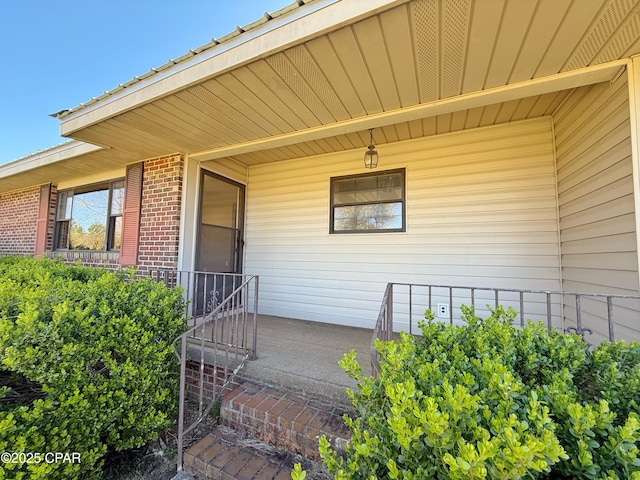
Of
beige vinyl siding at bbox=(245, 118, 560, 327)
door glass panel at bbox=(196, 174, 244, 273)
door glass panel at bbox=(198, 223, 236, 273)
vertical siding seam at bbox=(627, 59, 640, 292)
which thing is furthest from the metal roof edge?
beige vinyl siding at bbox=(245, 118, 560, 327)

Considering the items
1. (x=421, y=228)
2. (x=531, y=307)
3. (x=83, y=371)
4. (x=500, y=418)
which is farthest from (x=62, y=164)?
(x=531, y=307)

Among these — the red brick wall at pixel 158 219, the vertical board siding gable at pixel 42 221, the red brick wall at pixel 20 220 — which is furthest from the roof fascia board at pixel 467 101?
the red brick wall at pixel 20 220

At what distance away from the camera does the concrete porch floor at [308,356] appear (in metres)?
2.17

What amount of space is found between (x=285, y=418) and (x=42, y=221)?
699 centimetres

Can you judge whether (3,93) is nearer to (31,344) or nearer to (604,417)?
(31,344)

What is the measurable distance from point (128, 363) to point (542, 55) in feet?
12.1

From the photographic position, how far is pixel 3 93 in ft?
31.7

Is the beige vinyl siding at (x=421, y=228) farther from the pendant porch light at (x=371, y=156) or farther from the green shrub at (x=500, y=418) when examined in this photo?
the green shrub at (x=500, y=418)

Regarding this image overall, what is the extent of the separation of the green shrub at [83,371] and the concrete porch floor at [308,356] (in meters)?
0.78

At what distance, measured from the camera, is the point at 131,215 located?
4332mm

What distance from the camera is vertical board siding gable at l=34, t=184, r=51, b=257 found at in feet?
18.6

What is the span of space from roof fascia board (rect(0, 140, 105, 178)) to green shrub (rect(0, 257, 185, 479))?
2.45 metres

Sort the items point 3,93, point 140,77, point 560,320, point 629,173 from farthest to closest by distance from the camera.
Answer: point 3,93 → point 560,320 → point 140,77 → point 629,173

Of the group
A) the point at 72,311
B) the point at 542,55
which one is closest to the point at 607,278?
the point at 542,55
